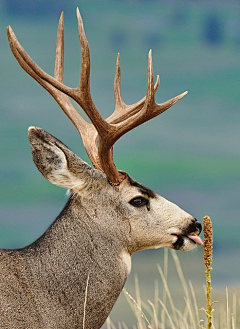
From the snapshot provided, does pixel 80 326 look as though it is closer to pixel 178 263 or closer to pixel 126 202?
pixel 126 202

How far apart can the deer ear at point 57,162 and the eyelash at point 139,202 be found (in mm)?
528

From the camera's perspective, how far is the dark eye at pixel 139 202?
6113 millimetres

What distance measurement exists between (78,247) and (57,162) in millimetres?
907

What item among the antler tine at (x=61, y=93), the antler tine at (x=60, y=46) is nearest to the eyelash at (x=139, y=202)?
the antler tine at (x=61, y=93)

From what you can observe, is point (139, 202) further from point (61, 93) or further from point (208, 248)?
point (208, 248)

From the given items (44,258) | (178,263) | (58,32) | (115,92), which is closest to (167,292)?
(178,263)

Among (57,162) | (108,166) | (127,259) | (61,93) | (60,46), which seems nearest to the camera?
(57,162)

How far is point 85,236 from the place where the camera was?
586 cm

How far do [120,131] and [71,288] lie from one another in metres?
1.80

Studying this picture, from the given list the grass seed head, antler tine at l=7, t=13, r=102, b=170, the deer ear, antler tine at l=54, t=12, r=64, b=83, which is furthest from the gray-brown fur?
antler tine at l=54, t=12, r=64, b=83

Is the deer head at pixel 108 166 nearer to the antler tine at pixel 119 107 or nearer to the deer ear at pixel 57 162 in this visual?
the deer ear at pixel 57 162

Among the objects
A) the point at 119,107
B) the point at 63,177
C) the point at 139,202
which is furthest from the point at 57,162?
the point at 119,107

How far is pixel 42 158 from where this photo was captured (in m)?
5.64

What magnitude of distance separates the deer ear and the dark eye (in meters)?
0.53
